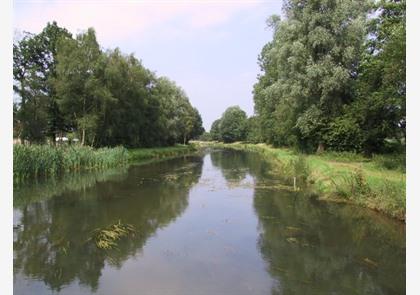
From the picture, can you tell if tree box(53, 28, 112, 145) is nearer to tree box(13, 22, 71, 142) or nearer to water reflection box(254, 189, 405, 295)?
tree box(13, 22, 71, 142)

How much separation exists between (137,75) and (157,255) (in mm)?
39657

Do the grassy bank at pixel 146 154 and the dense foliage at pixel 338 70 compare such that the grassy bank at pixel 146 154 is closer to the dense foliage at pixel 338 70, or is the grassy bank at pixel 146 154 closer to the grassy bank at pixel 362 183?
the dense foliage at pixel 338 70

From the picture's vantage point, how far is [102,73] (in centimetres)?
3834

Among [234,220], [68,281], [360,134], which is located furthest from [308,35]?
[68,281]

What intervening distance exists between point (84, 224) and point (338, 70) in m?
20.4

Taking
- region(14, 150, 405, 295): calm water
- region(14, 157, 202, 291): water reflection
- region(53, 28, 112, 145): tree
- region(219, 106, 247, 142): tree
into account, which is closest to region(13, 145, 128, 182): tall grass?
region(14, 150, 405, 295): calm water

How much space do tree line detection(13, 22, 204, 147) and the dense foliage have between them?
19.9 meters

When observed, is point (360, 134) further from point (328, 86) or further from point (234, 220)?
point (234, 220)

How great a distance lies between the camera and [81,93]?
37.1 m

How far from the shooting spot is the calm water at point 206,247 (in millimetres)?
7535

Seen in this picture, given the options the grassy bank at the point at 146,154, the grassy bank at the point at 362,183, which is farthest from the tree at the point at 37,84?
the grassy bank at the point at 362,183

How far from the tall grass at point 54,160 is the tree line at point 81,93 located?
24.4 feet

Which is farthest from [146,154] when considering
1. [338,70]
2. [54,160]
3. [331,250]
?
[331,250]

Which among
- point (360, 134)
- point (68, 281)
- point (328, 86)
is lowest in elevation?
point (68, 281)
